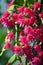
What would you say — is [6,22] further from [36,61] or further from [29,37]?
[36,61]

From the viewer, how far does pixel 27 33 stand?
125cm

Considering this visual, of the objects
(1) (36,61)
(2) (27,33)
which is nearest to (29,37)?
(2) (27,33)

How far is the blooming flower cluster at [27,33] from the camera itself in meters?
1.24

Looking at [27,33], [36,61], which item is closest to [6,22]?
[27,33]

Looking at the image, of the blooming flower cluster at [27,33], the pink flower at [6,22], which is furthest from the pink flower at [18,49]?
the pink flower at [6,22]

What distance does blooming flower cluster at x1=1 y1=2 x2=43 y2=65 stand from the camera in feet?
4.06

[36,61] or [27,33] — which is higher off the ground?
[27,33]

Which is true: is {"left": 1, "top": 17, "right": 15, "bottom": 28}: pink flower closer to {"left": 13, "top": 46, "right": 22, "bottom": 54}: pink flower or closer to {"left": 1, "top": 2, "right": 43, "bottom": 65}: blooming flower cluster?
{"left": 1, "top": 2, "right": 43, "bottom": 65}: blooming flower cluster

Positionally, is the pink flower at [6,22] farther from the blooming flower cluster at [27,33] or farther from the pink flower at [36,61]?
the pink flower at [36,61]

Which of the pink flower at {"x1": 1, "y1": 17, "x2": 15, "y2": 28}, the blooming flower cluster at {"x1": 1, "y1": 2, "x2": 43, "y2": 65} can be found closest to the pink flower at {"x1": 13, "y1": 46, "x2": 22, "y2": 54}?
the blooming flower cluster at {"x1": 1, "y1": 2, "x2": 43, "y2": 65}

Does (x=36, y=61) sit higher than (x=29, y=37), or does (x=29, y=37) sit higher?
(x=29, y=37)

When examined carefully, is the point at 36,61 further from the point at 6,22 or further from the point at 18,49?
the point at 6,22

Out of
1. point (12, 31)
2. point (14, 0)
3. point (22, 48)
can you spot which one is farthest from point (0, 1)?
point (22, 48)

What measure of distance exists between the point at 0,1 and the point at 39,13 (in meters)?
0.60
